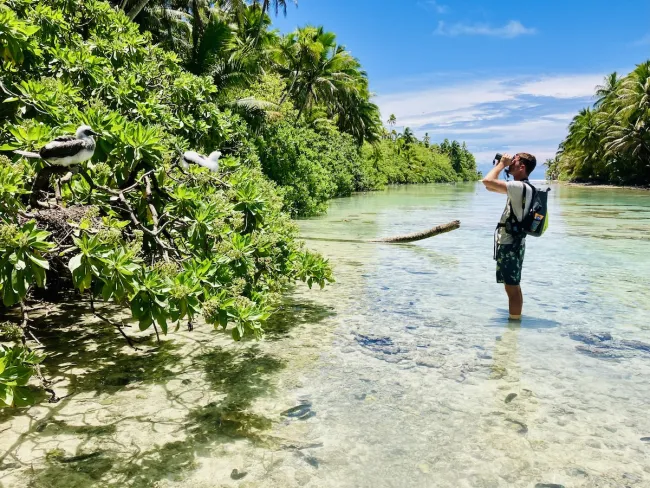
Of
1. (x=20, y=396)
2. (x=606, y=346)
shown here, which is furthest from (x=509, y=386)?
(x=20, y=396)

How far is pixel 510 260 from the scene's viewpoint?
6219mm

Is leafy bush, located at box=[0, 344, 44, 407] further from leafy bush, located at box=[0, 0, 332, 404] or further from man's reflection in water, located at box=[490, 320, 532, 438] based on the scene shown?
man's reflection in water, located at box=[490, 320, 532, 438]

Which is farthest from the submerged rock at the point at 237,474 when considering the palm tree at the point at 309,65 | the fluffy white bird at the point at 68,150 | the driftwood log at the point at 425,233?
the palm tree at the point at 309,65

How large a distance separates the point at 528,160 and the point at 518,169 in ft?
0.66

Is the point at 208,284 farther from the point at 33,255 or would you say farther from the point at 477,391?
the point at 477,391

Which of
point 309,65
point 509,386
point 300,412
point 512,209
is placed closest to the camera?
point 300,412

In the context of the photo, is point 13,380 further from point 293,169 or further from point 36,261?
point 293,169

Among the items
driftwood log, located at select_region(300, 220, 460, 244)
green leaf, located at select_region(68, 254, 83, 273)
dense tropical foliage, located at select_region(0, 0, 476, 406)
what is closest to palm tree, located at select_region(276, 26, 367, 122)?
driftwood log, located at select_region(300, 220, 460, 244)

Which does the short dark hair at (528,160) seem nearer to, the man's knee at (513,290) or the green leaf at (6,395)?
the man's knee at (513,290)

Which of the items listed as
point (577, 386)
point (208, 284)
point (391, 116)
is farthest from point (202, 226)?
point (391, 116)

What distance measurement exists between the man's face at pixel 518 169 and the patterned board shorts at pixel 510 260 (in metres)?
0.79

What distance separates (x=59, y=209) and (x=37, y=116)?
2.85 feet

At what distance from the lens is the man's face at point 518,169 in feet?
20.2

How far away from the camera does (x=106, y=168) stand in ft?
17.5
